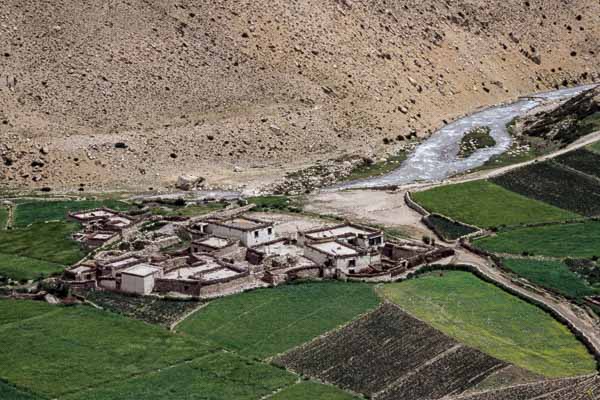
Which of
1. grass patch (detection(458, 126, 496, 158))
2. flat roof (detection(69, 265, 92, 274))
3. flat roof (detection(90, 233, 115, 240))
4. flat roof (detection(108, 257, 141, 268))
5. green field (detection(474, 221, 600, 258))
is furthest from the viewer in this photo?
grass patch (detection(458, 126, 496, 158))

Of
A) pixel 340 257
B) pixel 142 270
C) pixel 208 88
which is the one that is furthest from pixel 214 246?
pixel 208 88

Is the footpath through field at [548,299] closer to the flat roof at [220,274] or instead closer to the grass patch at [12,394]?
the flat roof at [220,274]

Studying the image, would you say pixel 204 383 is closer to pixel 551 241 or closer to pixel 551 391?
pixel 551 391

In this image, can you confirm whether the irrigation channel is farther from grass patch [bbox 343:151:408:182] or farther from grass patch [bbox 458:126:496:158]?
grass patch [bbox 343:151:408:182]

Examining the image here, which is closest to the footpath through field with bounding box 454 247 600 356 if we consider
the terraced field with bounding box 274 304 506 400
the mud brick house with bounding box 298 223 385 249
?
the mud brick house with bounding box 298 223 385 249

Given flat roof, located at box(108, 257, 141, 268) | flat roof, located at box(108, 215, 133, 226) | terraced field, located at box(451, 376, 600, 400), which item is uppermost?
flat roof, located at box(108, 215, 133, 226)

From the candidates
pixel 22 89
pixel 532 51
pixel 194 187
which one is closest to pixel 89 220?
pixel 194 187

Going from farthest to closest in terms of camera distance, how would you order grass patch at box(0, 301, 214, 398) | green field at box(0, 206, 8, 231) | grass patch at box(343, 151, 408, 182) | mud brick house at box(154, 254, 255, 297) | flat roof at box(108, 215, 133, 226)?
grass patch at box(343, 151, 408, 182), green field at box(0, 206, 8, 231), flat roof at box(108, 215, 133, 226), mud brick house at box(154, 254, 255, 297), grass patch at box(0, 301, 214, 398)

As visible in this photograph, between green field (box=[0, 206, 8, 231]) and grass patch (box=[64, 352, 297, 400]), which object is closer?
grass patch (box=[64, 352, 297, 400])
